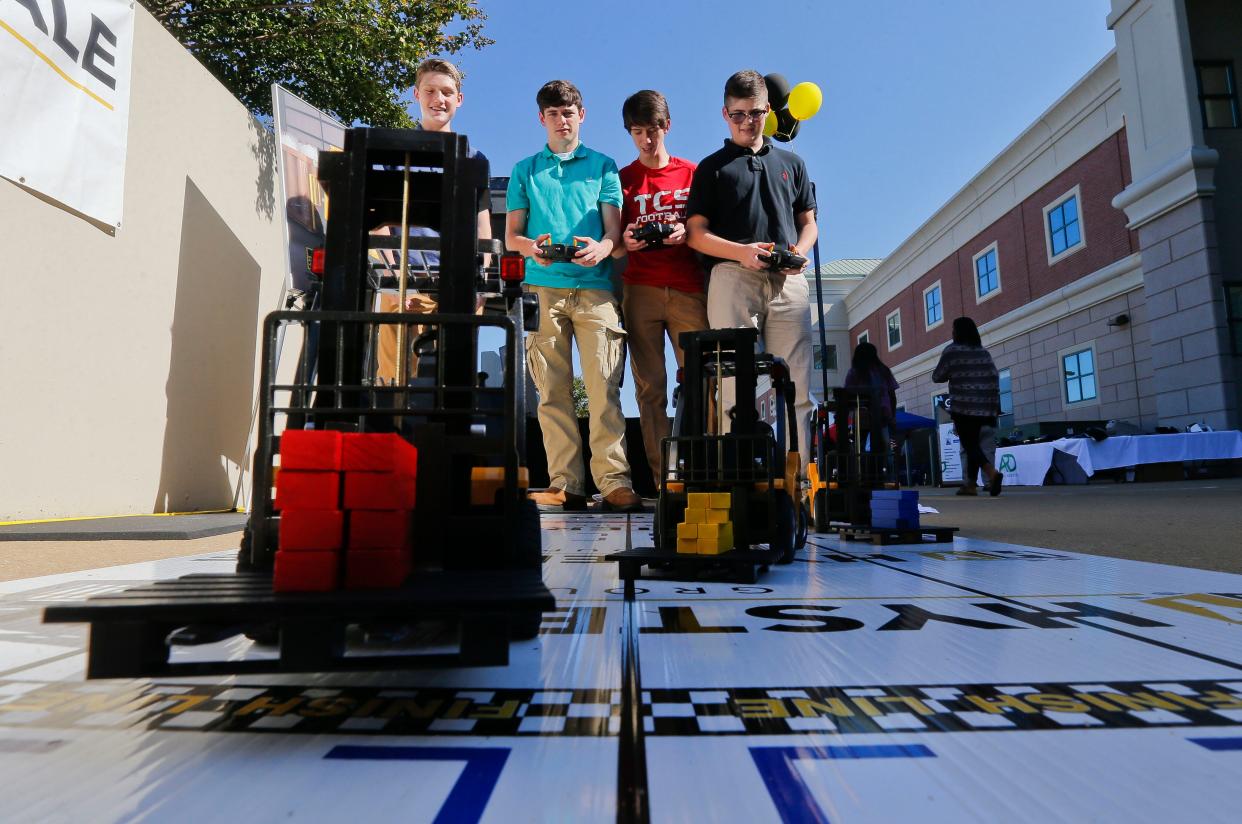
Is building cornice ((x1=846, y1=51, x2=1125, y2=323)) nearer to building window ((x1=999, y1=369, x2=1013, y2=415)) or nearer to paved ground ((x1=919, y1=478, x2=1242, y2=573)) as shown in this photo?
building window ((x1=999, y1=369, x2=1013, y2=415))

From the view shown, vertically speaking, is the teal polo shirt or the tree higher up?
the tree

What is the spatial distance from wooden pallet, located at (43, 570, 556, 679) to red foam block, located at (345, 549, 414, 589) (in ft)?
0.25

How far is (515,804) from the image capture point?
0.71 meters

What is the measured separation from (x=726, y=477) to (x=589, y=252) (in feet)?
4.81

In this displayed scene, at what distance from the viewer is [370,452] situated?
40.6 inches

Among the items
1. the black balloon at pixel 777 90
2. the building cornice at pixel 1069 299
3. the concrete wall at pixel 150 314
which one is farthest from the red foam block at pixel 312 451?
the building cornice at pixel 1069 299

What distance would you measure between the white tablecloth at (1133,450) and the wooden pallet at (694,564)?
419 inches

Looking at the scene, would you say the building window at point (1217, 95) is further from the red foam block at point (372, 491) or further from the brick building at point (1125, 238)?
the red foam block at point (372, 491)

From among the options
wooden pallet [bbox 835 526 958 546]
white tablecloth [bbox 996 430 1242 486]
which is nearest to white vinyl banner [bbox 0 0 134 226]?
wooden pallet [bbox 835 526 958 546]

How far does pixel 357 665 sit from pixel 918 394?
23.1 metres

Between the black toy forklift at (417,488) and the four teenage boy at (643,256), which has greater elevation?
the four teenage boy at (643,256)

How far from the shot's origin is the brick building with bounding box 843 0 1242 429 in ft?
34.5

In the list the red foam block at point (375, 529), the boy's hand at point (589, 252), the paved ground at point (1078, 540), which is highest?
the boy's hand at point (589, 252)

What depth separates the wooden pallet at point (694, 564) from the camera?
6.85 ft
